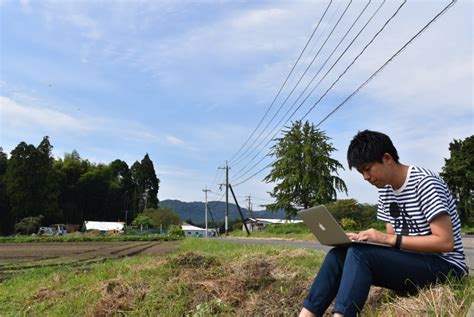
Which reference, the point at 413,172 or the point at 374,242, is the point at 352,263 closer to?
the point at 374,242

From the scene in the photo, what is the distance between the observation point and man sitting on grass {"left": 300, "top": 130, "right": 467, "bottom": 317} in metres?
2.47

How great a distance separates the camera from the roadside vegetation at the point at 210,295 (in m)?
2.56

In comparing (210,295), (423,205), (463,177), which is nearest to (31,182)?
(463,177)

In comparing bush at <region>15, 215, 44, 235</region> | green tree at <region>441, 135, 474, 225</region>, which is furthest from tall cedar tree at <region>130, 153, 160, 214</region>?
green tree at <region>441, 135, 474, 225</region>

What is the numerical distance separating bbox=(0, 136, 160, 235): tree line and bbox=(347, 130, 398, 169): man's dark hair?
2096 inches

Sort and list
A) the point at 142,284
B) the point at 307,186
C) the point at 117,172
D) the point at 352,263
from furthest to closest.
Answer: the point at 117,172
the point at 307,186
the point at 142,284
the point at 352,263

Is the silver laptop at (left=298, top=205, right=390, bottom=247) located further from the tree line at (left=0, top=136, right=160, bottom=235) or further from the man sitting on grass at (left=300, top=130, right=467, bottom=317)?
the tree line at (left=0, top=136, right=160, bottom=235)

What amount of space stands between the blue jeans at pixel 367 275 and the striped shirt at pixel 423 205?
116mm

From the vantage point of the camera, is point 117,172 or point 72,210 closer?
point 72,210

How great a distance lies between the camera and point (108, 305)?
13.1ft

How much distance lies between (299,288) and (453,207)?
1627 mm

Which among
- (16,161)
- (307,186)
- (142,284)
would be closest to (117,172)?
(16,161)

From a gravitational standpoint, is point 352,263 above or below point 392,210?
below

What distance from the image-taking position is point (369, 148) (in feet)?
8.45
